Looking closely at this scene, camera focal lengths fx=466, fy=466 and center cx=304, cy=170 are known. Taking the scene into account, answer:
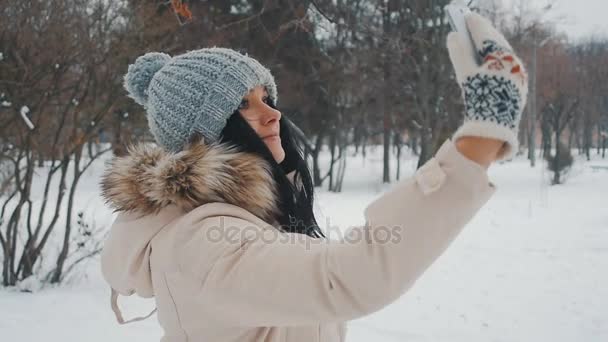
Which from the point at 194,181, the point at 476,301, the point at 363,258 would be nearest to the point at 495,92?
the point at 363,258

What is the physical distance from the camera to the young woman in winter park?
77cm

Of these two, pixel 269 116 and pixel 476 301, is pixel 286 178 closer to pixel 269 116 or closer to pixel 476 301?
pixel 269 116

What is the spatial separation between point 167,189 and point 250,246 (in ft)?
0.94

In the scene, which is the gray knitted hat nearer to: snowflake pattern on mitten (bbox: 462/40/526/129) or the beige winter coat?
the beige winter coat

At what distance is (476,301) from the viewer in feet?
16.3

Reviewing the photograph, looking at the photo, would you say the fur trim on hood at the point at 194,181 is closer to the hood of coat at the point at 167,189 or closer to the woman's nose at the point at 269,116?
the hood of coat at the point at 167,189

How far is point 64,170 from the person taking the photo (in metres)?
5.35

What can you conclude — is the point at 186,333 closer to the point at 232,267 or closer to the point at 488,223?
the point at 232,267

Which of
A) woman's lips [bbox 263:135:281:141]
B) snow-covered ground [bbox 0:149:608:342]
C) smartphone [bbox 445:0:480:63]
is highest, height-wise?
smartphone [bbox 445:0:480:63]

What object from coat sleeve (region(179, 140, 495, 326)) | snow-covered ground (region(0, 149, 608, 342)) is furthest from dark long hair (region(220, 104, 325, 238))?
snow-covered ground (region(0, 149, 608, 342))

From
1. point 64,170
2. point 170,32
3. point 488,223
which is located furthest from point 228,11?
point 488,223

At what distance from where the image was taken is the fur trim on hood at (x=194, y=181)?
3.51 feet

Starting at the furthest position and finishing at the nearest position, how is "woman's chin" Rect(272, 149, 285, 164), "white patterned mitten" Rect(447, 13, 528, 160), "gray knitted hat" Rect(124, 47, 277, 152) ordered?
"woman's chin" Rect(272, 149, 285, 164) → "gray knitted hat" Rect(124, 47, 277, 152) → "white patterned mitten" Rect(447, 13, 528, 160)

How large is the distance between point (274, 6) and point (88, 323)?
3.29 m
